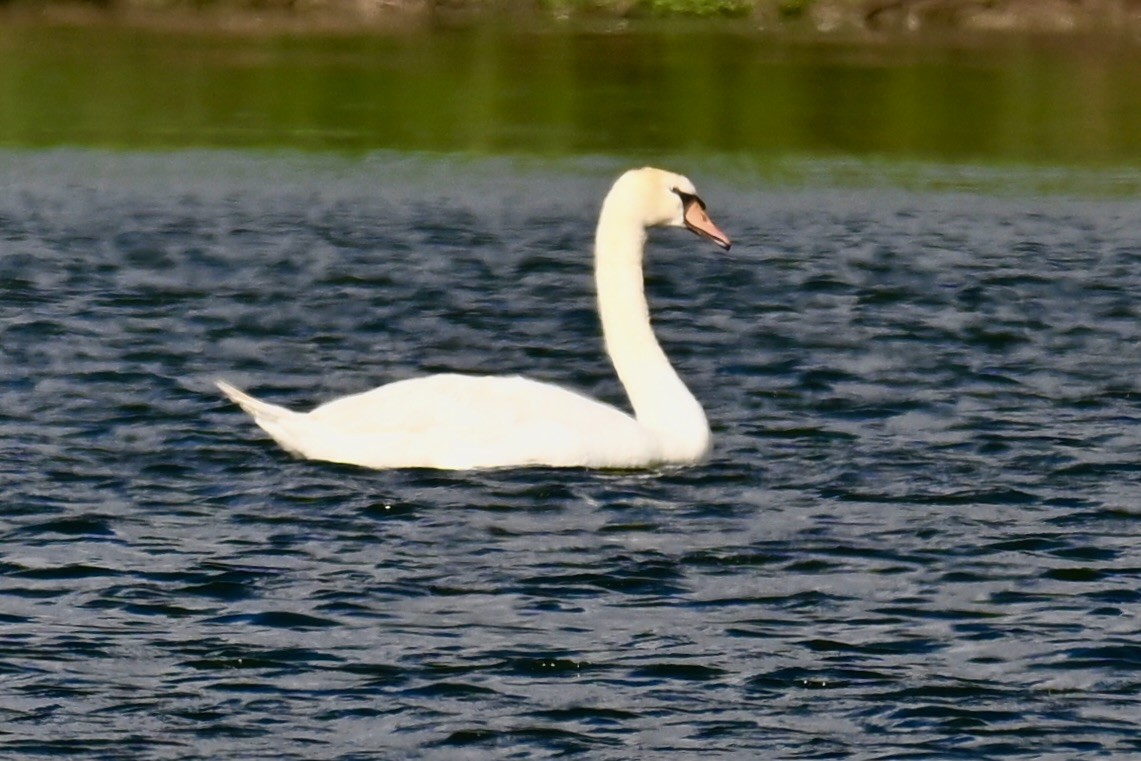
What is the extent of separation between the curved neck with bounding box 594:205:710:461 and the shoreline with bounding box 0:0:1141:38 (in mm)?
32130

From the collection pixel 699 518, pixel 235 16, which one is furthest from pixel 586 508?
pixel 235 16

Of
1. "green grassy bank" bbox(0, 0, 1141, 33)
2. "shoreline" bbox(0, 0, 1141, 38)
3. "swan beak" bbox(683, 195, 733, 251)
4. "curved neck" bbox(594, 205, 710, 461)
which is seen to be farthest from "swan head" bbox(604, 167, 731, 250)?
"green grassy bank" bbox(0, 0, 1141, 33)

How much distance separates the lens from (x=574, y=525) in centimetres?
1003

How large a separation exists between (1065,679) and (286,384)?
6.65 m

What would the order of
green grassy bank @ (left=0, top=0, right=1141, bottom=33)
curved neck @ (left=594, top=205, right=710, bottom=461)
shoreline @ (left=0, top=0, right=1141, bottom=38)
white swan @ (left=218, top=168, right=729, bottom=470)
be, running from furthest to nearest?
green grassy bank @ (left=0, top=0, right=1141, bottom=33)
shoreline @ (left=0, top=0, right=1141, bottom=38)
curved neck @ (left=594, top=205, right=710, bottom=461)
white swan @ (left=218, top=168, right=729, bottom=470)

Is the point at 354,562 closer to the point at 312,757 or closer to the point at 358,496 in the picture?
the point at 358,496

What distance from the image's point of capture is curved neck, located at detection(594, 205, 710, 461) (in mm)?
11531

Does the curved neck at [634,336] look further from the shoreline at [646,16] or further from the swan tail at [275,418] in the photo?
the shoreline at [646,16]

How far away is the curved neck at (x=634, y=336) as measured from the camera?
11531mm

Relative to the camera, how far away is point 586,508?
34.1 feet

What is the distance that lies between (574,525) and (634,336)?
2209 mm

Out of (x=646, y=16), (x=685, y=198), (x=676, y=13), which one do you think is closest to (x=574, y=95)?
(x=676, y=13)

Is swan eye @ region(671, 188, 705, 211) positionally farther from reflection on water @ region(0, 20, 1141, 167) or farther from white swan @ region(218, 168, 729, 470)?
reflection on water @ region(0, 20, 1141, 167)

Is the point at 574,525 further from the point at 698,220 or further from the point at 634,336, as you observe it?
the point at 698,220
